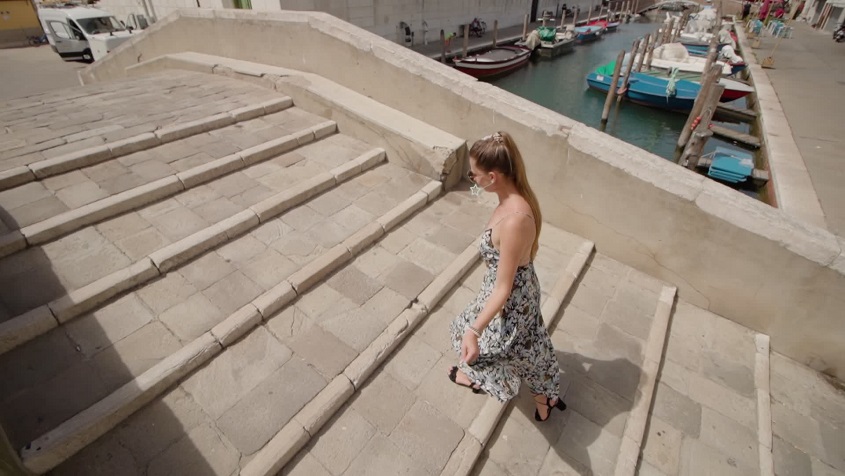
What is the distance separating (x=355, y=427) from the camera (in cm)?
260

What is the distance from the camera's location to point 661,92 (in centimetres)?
1686

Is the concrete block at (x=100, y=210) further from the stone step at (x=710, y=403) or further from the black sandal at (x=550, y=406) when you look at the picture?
the stone step at (x=710, y=403)

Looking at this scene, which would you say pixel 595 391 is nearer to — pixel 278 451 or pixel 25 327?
pixel 278 451

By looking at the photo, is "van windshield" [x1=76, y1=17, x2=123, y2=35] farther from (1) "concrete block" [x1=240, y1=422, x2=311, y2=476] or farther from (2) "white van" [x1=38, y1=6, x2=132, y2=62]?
(1) "concrete block" [x1=240, y1=422, x2=311, y2=476]

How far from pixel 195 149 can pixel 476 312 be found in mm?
4095

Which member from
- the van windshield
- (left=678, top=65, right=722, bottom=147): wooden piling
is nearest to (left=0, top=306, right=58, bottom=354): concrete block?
(left=678, top=65, right=722, bottom=147): wooden piling

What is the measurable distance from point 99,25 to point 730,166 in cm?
2712

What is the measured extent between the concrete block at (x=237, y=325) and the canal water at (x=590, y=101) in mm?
16163

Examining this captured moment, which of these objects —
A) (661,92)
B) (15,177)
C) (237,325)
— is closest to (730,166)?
(661,92)

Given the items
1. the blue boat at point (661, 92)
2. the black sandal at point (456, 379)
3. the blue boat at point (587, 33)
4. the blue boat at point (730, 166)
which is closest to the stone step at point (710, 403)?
the black sandal at point (456, 379)

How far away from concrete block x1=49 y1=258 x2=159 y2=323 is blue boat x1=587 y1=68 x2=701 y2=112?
18.9 meters

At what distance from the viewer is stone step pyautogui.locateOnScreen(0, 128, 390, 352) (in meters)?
2.80

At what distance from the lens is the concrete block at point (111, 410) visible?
82.0 inches

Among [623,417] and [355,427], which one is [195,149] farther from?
[623,417]
